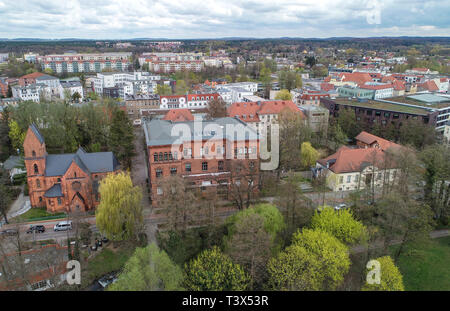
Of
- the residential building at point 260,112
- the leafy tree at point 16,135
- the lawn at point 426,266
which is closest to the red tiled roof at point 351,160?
the lawn at point 426,266

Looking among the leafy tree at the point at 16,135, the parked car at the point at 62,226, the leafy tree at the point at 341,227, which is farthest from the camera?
the leafy tree at the point at 16,135

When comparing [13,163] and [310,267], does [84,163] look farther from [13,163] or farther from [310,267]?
[310,267]

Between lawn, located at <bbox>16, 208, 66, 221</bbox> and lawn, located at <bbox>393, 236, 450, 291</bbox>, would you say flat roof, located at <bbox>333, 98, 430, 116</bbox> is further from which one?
lawn, located at <bbox>16, 208, 66, 221</bbox>

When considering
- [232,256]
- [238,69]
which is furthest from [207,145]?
[238,69]

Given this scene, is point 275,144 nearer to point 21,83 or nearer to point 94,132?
point 94,132

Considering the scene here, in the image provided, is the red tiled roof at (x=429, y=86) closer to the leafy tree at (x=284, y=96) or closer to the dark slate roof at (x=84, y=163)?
the leafy tree at (x=284, y=96)

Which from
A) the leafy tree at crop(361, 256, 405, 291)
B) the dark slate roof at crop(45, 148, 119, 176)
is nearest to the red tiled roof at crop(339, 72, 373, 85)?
the dark slate roof at crop(45, 148, 119, 176)
